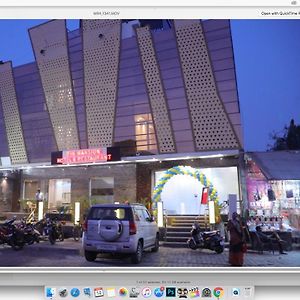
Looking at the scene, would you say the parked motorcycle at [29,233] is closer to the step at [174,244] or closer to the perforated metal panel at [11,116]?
the perforated metal panel at [11,116]

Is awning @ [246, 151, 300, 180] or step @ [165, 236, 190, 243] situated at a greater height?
awning @ [246, 151, 300, 180]

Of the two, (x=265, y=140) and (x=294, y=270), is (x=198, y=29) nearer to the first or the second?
(x=265, y=140)

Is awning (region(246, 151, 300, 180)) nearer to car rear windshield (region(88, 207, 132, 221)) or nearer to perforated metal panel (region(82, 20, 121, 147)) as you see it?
car rear windshield (region(88, 207, 132, 221))

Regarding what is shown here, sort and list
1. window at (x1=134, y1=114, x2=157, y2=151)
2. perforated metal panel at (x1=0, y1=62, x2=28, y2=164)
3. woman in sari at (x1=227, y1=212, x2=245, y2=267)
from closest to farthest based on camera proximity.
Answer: woman in sari at (x1=227, y1=212, x2=245, y2=267) < perforated metal panel at (x1=0, y1=62, x2=28, y2=164) < window at (x1=134, y1=114, x2=157, y2=151)

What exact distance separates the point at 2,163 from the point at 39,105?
1548 mm

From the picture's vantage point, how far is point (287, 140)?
5758mm

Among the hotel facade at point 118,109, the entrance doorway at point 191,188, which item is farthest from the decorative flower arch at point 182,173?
the hotel facade at point 118,109

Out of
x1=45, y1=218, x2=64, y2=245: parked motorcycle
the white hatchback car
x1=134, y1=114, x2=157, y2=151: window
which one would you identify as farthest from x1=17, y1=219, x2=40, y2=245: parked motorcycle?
x1=134, y1=114, x2=157, y2=151: window

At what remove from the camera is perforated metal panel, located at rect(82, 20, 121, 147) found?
6812 millimetres

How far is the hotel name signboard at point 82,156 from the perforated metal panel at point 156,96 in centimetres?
123

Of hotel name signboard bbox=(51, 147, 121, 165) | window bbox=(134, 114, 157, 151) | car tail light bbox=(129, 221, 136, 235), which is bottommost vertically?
car tail light bbox=(129, 221, 136, 235)

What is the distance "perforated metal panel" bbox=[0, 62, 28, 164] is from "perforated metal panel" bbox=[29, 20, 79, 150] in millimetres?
692

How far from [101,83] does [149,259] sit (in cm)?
456

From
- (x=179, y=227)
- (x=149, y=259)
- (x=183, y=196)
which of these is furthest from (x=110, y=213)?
(x=183, y=196)
